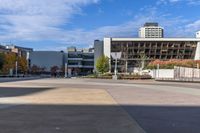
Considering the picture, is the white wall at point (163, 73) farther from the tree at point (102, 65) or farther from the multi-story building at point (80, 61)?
the multi-story building at point (80, 61)

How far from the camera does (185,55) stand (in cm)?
14238

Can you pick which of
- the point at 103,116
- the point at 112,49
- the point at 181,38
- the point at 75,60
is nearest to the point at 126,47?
the point at 112,49

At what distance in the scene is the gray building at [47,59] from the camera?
17388 centimetres

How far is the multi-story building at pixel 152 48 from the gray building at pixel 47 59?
36742 millimetres

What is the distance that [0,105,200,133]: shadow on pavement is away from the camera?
1138 cm

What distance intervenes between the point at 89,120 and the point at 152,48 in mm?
130275

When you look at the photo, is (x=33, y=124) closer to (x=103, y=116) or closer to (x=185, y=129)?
(x=103, y=116)

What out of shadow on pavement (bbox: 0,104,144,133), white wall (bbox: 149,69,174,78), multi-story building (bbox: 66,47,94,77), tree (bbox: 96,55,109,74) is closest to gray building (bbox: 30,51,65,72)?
multi-story building (bbox: 66,47,94,77)

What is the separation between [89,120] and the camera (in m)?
13.3

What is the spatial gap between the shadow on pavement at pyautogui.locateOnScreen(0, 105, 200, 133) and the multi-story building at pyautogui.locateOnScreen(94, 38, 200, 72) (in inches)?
4784

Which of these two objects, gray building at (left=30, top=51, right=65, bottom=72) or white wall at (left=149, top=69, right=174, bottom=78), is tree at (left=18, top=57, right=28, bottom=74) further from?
white wall at (left=149, top=69, right=174, bottom=78)

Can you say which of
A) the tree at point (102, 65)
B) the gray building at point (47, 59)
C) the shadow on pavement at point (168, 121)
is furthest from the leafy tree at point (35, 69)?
the shadow on pavement at point (168, 121)

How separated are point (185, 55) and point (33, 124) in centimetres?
13421

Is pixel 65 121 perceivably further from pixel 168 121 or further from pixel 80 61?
pixel 80 61
